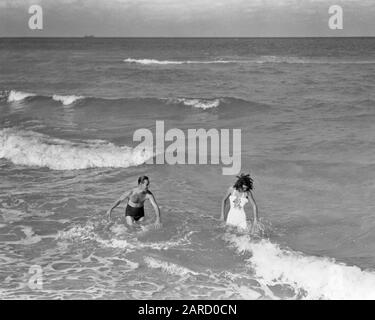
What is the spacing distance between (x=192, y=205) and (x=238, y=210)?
83.3 inches

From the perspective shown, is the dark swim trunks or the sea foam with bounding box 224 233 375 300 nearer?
the sea foam with bounding box 224 233 375 300

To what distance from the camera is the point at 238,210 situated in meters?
8.77

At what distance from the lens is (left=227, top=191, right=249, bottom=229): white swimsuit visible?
341 inches

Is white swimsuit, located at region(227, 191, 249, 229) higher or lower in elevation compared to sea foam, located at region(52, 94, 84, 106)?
lower

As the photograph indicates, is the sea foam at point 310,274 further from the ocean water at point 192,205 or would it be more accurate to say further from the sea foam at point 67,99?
the sea foam at point 67,99

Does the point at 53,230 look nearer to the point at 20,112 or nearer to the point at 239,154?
the point at 239,154

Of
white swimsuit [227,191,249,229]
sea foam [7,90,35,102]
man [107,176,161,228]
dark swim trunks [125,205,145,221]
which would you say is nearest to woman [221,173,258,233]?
white swimsuit [227,191,249,229]

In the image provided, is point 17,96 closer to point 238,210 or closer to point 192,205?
point 192,205

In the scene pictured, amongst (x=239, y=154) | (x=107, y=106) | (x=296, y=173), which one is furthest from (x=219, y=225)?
(x=107, y=106)

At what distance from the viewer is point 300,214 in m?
10.2

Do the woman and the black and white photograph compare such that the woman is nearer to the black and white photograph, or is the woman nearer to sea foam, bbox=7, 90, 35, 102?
the black and white photograph

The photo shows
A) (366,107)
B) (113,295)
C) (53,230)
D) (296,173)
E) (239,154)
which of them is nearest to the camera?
(113,295)

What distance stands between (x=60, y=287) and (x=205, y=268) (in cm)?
206

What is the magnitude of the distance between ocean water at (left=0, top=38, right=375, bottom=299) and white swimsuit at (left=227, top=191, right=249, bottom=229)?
8.8 inches
